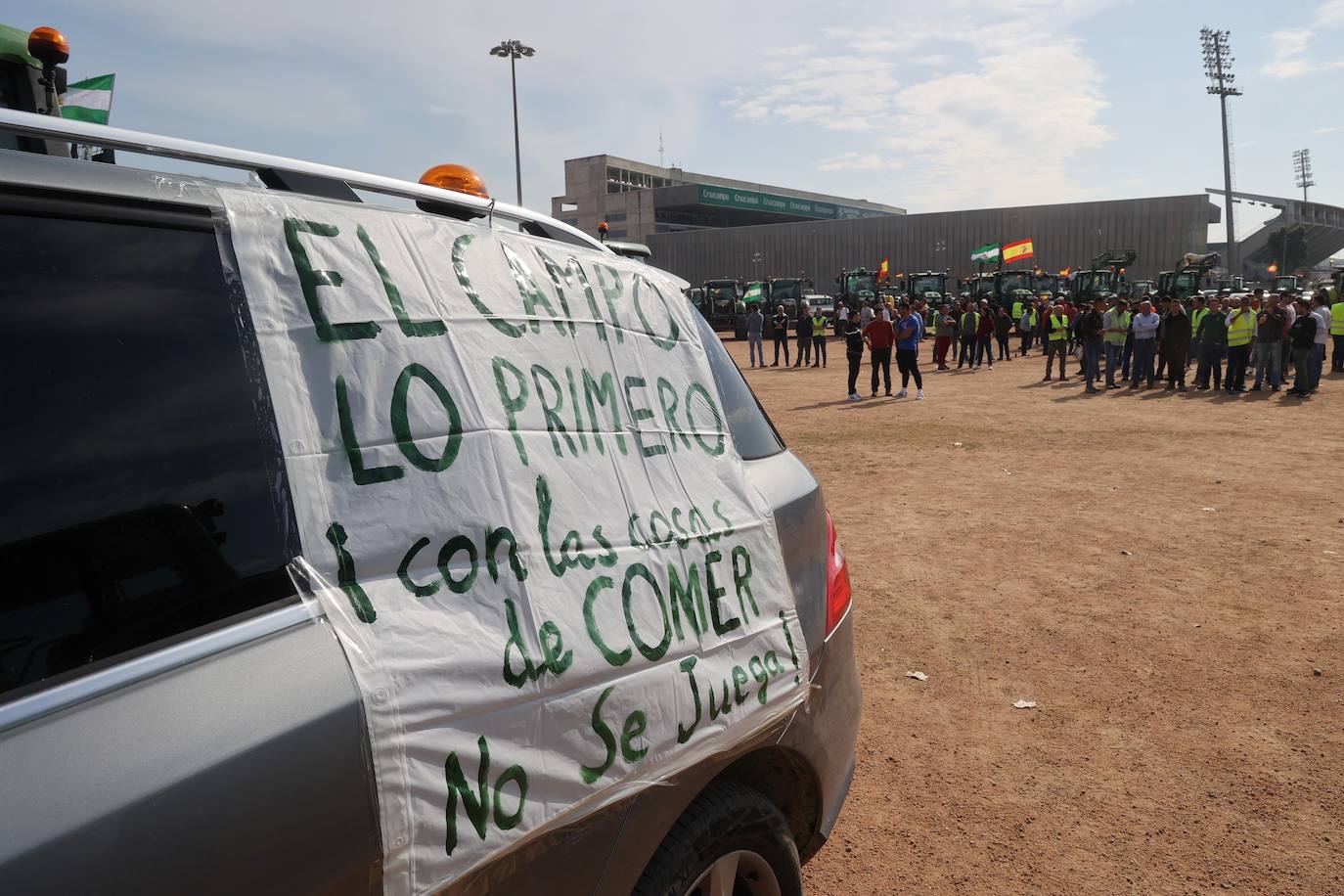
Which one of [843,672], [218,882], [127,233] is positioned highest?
[127,233]

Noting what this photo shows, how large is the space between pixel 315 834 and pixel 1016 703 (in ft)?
12.2

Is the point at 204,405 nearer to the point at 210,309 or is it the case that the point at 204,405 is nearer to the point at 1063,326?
the point at 210,309

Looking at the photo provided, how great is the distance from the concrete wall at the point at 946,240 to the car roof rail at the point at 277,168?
221ft

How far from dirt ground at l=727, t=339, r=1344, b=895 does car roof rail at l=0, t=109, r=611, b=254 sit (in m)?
2.41

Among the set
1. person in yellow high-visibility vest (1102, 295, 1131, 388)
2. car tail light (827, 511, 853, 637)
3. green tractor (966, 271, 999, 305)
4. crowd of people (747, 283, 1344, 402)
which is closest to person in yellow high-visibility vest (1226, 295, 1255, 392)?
crowd of people (747, 283, 1344, 402)

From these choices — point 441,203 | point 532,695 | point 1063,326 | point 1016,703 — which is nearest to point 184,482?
point 532,695

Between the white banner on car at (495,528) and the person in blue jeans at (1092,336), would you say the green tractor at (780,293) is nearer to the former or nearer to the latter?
the person in blue jeans at (1092,336)

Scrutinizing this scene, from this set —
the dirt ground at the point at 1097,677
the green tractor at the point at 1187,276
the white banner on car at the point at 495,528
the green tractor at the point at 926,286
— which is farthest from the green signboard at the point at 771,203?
the white banner on car at the point at 495,528

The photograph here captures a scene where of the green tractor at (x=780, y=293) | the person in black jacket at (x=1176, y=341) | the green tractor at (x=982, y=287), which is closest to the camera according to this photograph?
the person in black jacket at (x=1176, y=341)

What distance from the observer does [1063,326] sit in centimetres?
1952

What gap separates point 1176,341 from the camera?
16969 mm

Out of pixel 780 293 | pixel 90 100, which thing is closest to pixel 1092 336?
pixel 90 100

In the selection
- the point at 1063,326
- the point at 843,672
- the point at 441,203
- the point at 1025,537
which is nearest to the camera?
the point at 441,203

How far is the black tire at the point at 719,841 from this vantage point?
186cm
